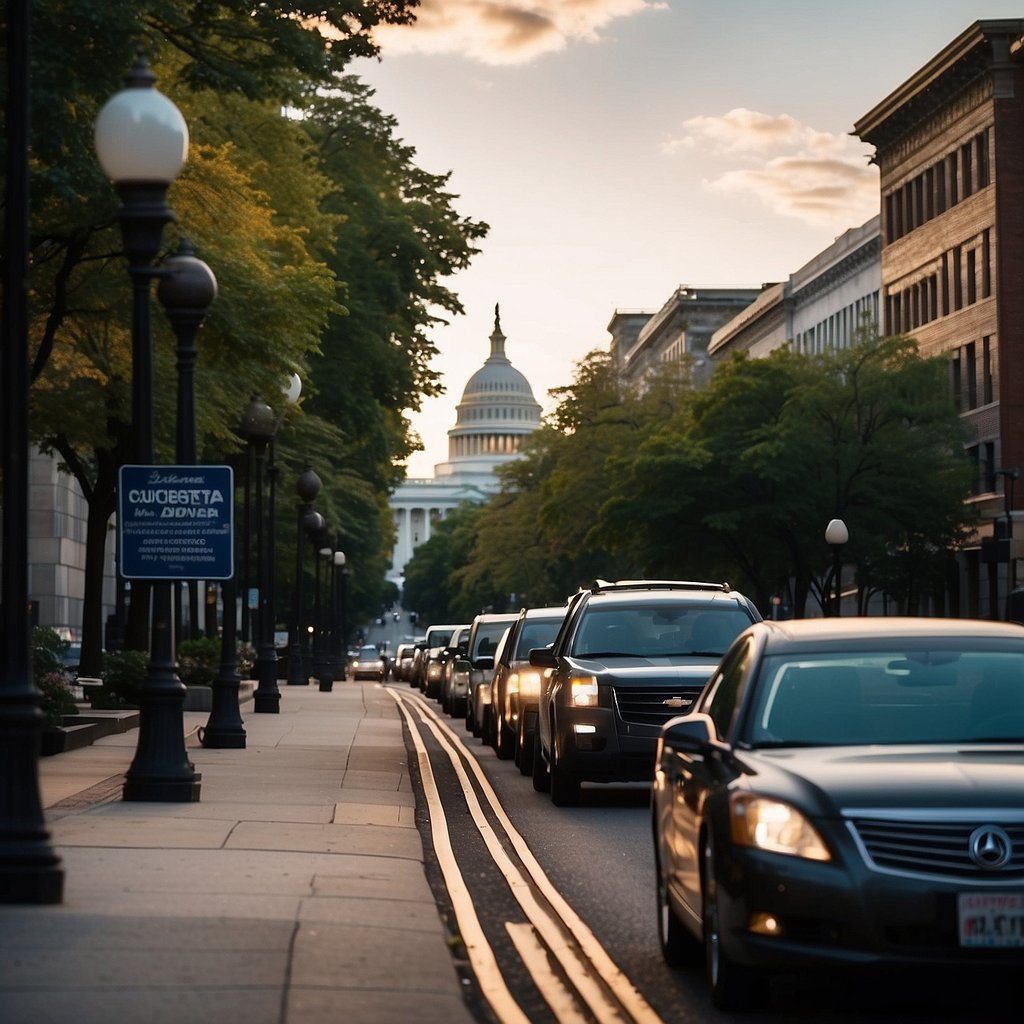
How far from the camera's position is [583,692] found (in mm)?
19844

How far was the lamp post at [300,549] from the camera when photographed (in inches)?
1677

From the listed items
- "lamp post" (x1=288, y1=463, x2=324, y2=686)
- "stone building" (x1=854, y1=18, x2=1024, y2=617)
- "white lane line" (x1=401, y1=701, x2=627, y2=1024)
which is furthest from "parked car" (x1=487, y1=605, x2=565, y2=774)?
"stone building" (x1=854, y1=18, x2=1024, y2=617)

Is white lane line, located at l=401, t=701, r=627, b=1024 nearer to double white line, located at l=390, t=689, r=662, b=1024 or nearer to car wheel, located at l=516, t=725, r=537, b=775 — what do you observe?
double white line, located at l=390, t=689, r=662, b=1024

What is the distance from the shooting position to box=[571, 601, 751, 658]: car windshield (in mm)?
20734

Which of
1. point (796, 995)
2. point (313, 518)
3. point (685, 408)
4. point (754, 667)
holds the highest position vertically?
point (685, 408)

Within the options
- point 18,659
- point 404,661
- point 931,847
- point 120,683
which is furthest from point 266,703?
point 404,661

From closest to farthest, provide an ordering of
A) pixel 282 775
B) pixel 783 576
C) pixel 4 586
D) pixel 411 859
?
pixel 4 586, pixel 411 859, pixel 282 775, pixel 783 576

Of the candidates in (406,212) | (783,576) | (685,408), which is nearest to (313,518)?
(406,212)

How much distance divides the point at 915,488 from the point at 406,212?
1748 centimetres

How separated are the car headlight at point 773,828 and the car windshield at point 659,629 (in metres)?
12.0

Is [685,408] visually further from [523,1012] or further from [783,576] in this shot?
[523,1012]

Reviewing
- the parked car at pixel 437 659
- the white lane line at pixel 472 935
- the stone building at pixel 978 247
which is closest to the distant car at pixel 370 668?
the stone building at pixel 978 247

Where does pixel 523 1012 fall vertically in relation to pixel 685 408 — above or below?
below

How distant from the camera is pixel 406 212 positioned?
194ft
